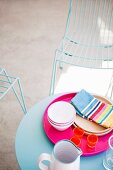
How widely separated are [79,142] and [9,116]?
1037 millimetres

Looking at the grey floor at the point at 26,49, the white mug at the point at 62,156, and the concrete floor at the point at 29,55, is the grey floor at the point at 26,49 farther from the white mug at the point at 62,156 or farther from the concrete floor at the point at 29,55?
the white mug at the point at 62,156

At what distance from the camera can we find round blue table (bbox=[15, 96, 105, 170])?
1.15 m

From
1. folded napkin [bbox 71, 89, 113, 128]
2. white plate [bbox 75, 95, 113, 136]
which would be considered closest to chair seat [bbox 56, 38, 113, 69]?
folded napkin [bbox 71, 89, 113, 128]

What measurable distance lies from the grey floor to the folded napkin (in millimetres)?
725

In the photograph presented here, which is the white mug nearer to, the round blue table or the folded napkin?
the round blue table

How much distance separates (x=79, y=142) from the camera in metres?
1.21

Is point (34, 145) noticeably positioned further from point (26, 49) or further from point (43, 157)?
point (26, 49)

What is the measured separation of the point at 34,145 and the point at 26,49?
5.22 ft

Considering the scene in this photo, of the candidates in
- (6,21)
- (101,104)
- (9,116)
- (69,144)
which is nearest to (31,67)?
(9,116)

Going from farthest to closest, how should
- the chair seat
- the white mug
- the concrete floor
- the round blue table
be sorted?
1. the concrete floor
2. the chair seat
3. the round blue table
4. the white mug

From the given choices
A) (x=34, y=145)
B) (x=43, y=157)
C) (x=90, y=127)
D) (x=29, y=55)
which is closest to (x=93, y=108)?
(x=90, y=127)

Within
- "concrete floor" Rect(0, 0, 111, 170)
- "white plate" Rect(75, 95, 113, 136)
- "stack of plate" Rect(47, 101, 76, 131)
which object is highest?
"stack of plate" Rect(47, 101, 76, 131)

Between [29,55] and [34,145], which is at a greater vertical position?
[34,145]

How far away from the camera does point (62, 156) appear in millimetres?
1032
